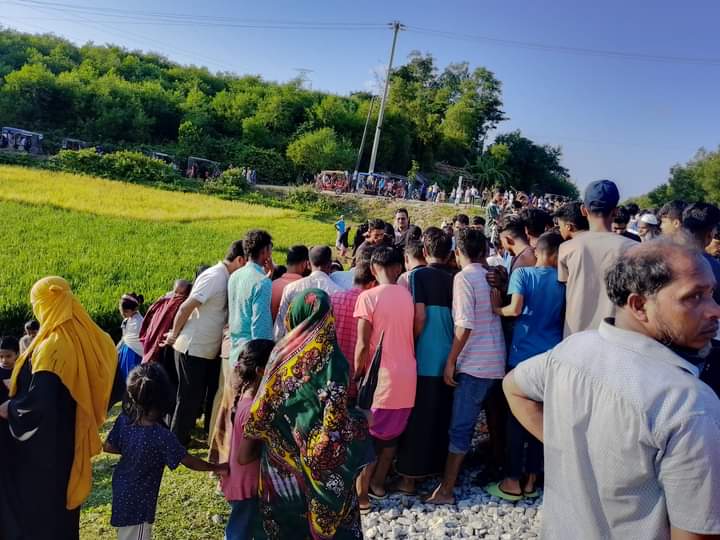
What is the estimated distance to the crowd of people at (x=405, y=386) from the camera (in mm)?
1411

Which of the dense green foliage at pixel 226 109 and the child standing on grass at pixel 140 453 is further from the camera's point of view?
the dense green foliage at pixel 226 109

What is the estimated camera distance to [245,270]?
13.2ft

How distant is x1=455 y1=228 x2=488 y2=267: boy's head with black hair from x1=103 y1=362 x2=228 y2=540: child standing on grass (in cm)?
207

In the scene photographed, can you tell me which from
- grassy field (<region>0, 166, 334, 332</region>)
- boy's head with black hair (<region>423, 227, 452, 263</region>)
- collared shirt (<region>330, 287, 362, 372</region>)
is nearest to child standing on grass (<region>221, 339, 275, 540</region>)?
collared shirt (<region>330, 287, 362, 372</region>)

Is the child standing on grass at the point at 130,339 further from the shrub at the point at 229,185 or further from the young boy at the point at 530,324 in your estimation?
→ the shrub at the point at 229,185

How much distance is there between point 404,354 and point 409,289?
0.46m

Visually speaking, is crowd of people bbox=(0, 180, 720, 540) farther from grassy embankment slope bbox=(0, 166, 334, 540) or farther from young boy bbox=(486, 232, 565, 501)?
grassy embankment slope bbox=(0, 166, 334, 540)

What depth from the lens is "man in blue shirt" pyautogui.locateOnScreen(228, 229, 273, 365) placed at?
3.91 m

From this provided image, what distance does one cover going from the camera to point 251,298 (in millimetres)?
3928

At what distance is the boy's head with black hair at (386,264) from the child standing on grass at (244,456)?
103cm

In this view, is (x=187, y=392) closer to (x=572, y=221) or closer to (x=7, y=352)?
(x=7, y=352)

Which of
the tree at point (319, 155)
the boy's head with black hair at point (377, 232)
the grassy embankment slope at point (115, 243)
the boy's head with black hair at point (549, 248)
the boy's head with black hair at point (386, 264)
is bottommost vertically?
the grassy embankment slope at point (115, 243)

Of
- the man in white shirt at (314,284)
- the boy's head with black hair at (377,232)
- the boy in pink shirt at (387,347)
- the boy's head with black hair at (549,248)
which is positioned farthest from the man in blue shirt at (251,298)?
the boy's head with black hair at (549,248)

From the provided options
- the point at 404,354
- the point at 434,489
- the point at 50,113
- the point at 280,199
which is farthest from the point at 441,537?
the point at 50,113
